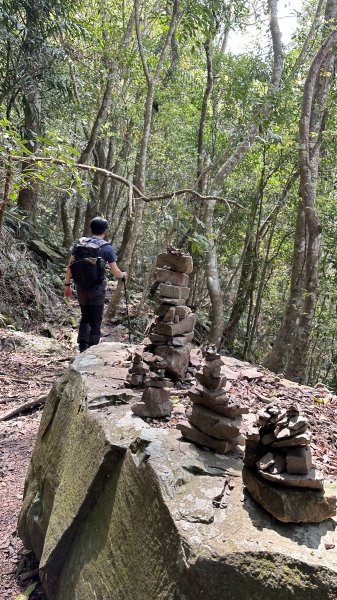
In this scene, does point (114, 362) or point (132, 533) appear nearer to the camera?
point (132, 533)

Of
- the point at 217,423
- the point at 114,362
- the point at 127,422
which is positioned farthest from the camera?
the point at 114,362

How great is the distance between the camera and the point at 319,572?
1.70m

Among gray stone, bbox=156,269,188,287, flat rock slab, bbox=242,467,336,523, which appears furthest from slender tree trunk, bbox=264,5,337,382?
flat rock slab, bbox=242,467,336,523

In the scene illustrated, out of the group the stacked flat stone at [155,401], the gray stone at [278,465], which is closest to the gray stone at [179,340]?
the stacked flat stone at [155,401]

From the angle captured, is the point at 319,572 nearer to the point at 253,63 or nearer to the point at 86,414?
the point at 86,414

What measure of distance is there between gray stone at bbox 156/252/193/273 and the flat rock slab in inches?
91.2

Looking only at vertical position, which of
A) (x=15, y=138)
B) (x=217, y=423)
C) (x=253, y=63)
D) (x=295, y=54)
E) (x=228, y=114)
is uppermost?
(x=295, y=54)

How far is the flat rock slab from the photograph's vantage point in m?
1.95

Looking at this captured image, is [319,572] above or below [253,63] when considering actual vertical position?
below

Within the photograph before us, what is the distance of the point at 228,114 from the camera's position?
39.3ft

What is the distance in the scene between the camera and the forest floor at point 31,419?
316cm

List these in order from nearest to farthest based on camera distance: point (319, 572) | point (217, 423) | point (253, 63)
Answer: point (319, 572) < point (217, 423) < point (253, 63)

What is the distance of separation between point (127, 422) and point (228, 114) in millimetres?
10908

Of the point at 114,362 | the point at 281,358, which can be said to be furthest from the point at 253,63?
the point at 114,362
